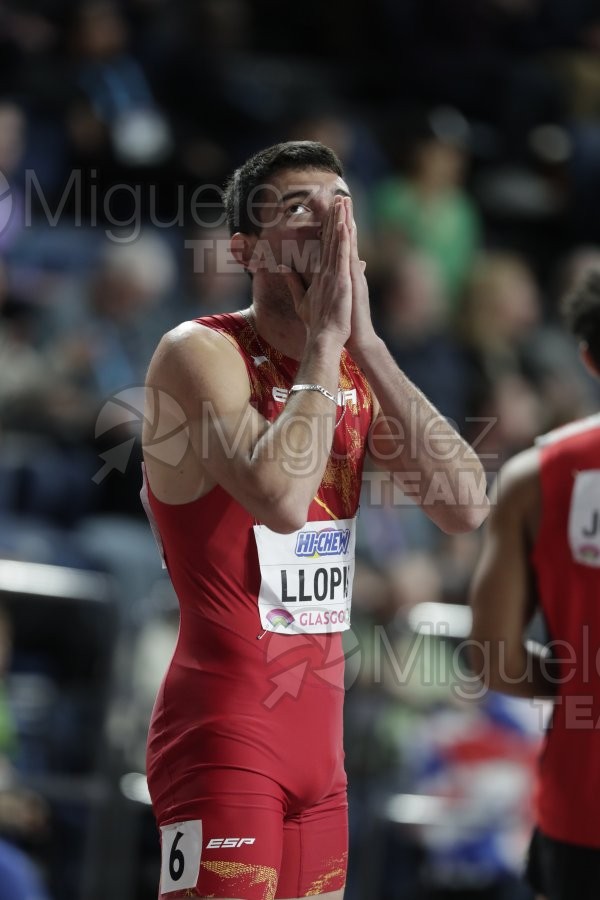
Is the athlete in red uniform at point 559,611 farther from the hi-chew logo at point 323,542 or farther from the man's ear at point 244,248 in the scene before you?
the man's ear at point 244,248

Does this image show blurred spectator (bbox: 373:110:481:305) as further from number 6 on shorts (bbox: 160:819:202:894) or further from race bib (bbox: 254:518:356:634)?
number 6 on shorts (bbox: 160:819:202:894)

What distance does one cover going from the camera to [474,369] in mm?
7555

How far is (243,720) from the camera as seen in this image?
105 inches

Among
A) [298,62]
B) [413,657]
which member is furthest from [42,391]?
[298,62]

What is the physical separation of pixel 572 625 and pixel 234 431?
1099mm

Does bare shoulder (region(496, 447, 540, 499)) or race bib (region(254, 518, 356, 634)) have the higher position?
bare shoulder (region(496, 447, 540, 499))

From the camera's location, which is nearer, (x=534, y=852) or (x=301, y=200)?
(x=301, y=200)

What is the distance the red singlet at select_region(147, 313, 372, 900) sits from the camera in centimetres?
262

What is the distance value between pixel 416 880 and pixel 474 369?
297cm

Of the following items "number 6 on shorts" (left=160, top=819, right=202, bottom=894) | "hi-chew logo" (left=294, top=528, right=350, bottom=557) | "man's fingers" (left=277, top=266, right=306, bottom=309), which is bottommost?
"number 6 on shorts" (left=160, top=819, right=202, bottom=894)

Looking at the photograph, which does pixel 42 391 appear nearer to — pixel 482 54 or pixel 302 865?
pixel 302 865

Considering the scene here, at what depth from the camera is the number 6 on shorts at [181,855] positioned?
260 centimetres

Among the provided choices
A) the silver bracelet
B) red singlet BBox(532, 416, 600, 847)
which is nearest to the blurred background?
red singlet BBox(532, 416, 600, 847)

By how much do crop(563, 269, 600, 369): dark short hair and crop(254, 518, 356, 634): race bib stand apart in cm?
95
